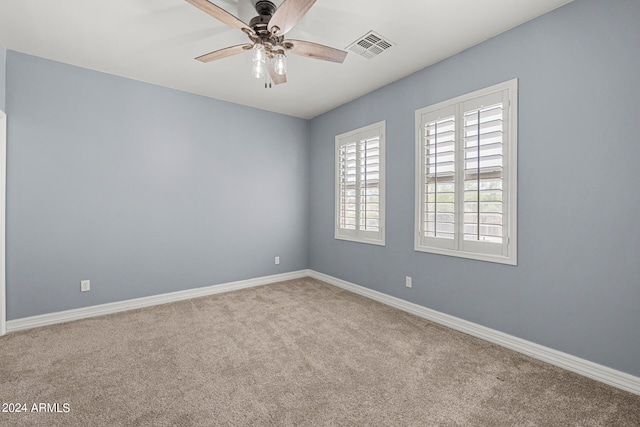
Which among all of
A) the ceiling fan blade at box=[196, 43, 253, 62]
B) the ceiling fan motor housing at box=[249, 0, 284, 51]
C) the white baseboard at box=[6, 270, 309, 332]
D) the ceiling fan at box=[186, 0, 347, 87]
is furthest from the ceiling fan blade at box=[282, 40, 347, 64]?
the white baseboard at box=[6, 270, 309, 332]

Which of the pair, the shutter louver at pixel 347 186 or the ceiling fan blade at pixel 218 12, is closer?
the ceiling fan blade at pixel 218 12

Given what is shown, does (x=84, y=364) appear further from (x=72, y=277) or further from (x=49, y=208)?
(x=49, y=208)

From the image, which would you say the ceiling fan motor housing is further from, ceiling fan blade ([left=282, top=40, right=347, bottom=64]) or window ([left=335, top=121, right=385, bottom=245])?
window ([left=335, top=121, right=385, bottom=245])

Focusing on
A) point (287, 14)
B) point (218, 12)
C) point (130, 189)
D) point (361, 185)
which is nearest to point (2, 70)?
point (130, 189)

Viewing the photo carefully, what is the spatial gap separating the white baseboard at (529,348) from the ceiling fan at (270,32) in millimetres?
2714

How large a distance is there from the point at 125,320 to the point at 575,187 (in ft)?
14.5

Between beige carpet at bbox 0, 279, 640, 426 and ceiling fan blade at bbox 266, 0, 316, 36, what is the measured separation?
240 cm

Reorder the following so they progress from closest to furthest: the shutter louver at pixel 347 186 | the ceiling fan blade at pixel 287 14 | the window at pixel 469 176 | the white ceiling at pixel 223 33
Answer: the ceiling fan blade at pixel 287 14 → the white ceiling at pixel 223 33 → the window at pixel 469 176 → the shutter louver at pixel 347 186

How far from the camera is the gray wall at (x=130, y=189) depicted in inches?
116

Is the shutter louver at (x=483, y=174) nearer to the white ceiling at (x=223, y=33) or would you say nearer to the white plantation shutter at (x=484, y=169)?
the white plantation shutter at (x=484, y=169)

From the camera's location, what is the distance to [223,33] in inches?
102

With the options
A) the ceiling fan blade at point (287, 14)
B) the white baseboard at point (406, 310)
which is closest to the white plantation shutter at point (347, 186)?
the white baseboard at point (406, 310)

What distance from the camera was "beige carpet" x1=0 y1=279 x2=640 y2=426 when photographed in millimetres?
1700

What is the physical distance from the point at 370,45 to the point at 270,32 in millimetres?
1167
